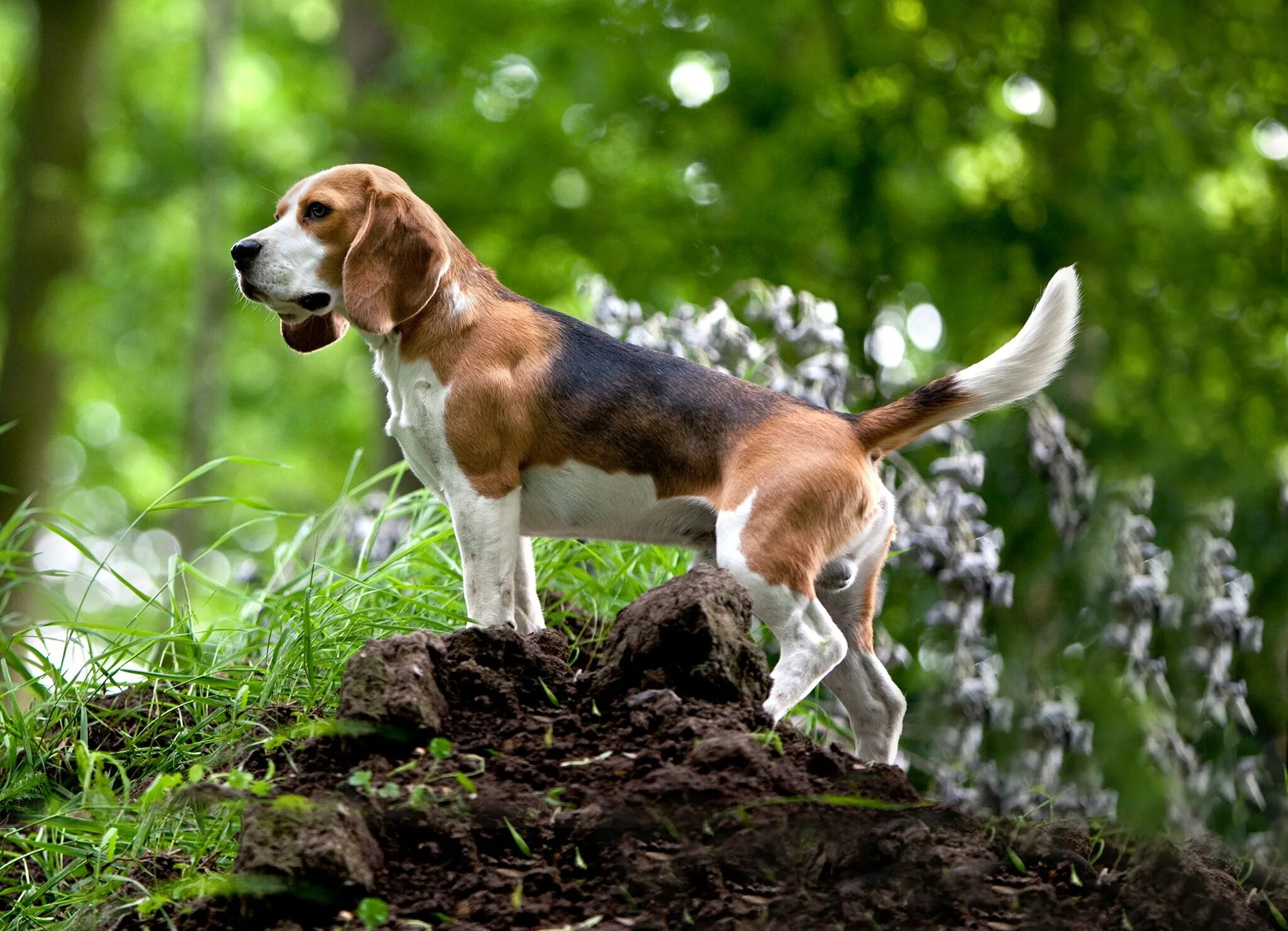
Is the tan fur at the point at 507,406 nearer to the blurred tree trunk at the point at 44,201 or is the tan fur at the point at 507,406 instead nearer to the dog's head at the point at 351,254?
the dog's head at the point at 351,254

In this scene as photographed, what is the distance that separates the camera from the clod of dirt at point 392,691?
3357 mm

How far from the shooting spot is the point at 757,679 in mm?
3781

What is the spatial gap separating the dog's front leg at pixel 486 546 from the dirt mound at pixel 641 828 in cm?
40

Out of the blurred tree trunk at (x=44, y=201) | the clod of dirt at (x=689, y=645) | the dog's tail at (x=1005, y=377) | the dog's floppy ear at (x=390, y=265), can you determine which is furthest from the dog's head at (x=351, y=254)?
the blurred tree trunk at (x=44, y=201)

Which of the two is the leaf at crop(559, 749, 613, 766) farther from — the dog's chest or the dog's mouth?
the dog's mouth

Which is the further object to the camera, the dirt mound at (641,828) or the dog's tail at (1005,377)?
the dog's tail at (1005,377)

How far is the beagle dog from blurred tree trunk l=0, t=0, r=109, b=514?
11.0 metres

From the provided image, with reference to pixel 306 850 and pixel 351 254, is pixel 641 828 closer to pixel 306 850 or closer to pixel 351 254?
pixel 306 850

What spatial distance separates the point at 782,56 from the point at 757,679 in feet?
29.7

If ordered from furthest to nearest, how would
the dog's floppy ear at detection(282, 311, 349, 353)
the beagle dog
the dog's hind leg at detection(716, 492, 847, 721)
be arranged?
the dog's floppy ear at detection(282, 311, 349, 353)
the beagle dog
the dog's hind leg at detection(716, 492, 847, 721)

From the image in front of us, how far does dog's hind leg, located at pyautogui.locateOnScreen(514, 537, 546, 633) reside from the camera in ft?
14.4

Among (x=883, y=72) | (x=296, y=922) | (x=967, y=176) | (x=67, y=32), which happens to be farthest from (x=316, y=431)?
(x=296, y=922)

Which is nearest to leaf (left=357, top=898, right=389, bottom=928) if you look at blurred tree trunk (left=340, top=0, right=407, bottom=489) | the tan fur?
the tan fur

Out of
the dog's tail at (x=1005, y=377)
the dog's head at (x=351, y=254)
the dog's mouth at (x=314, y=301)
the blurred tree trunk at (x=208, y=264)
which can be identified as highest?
the dog's head at (x=351, y=254)
